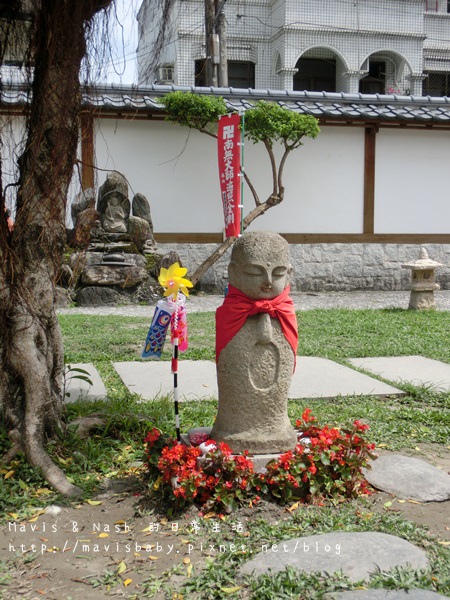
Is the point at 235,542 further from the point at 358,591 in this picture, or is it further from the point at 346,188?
the point at 346,188

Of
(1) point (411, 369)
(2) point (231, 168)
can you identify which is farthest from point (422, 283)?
(1) point (411, 369)

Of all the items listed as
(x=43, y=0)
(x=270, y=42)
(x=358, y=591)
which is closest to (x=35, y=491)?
(x=358, y=591)

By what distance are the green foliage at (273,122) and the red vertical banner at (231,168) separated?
1036 millimetres

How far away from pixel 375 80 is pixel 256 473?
2319 centimetres

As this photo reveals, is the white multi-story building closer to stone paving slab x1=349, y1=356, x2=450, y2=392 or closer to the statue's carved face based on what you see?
stone paving slab x1=349, y1=356, x2=450, y2=392

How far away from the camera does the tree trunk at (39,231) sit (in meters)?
3.95

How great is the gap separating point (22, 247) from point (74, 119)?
2.68 feet

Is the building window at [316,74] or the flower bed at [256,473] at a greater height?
the building window at [316,74]

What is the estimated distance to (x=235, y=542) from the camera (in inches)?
124

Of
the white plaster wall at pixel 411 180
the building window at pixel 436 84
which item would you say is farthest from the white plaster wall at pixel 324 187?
the building window at pixel 436 84

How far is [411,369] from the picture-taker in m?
6.68

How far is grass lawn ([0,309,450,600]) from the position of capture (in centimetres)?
279

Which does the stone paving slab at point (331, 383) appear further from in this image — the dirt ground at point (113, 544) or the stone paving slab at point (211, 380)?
the dirt ground at point (113, 544)

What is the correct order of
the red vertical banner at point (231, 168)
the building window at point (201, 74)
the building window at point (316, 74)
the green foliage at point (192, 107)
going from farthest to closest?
the building window at point (316, 74)
the green foliage at point (192, 107)
the red vertical banner at point (231, 168)
the building window at point (201, 74)
